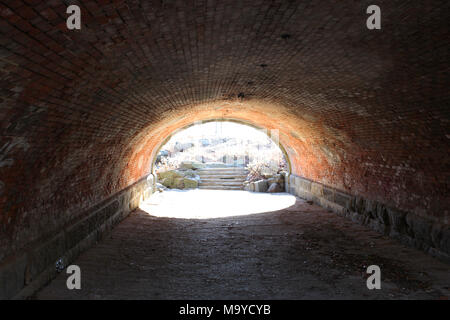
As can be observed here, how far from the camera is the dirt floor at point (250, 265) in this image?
17.2ft

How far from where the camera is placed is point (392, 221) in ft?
27.0

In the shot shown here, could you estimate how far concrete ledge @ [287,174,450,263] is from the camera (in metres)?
6.55

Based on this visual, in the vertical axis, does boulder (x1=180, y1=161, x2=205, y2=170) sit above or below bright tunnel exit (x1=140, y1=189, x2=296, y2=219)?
above

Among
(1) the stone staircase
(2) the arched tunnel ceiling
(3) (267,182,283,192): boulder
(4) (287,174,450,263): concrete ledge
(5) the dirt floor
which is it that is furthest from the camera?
(1) the stone staircase

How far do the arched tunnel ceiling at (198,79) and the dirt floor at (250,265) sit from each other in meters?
1.14

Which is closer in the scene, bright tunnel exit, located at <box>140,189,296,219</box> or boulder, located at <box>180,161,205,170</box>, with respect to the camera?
bright tunnel exit, located at <box>140,189,296,219</box>

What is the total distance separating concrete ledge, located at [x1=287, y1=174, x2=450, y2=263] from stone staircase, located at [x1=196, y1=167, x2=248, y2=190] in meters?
7.98

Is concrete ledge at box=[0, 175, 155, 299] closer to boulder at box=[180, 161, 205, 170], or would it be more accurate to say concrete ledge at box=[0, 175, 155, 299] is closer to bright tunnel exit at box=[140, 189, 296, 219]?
bright tunnel exit at box=[140, 189, 296, 219]

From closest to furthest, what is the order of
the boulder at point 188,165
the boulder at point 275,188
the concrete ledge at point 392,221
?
1. the concrete ledge at point 392,221
2. the boulder at point 275,188
3. the boulder at point 188,165

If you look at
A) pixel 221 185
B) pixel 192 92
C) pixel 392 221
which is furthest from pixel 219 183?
pixel 392 221

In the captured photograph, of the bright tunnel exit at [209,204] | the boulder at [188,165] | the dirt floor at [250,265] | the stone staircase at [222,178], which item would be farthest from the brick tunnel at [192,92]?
the boulder at [188,165]

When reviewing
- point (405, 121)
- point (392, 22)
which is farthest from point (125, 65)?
point (405, 121)

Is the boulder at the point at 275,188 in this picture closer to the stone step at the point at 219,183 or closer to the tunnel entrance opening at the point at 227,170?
the tunnel entrance opening at the point at 227,170
